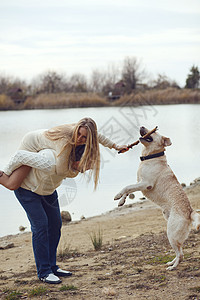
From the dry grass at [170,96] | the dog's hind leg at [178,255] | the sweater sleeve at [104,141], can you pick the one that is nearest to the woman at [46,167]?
the sweater sleeve at [104,141]

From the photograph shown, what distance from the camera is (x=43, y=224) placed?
4102 mm

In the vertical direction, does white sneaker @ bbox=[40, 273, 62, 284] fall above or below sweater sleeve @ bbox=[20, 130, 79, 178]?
below

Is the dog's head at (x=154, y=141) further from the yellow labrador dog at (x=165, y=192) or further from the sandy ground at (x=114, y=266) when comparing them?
the sandy ground at (x=114, y=266)

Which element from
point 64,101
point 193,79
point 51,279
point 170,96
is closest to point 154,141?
point 51,279

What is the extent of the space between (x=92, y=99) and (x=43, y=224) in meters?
33.1

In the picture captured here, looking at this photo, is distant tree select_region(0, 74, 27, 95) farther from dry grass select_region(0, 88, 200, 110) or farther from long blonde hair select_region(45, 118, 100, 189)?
long blonde hair select_region(45, 118, 100, 189)

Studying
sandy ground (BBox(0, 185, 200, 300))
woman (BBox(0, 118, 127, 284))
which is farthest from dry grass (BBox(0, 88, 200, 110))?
woman (BBox(0, 118, 127, 284))

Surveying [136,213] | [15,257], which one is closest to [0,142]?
[136,213]

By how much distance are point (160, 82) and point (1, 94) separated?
1712 centimetres

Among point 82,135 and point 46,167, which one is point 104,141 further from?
point 46,167

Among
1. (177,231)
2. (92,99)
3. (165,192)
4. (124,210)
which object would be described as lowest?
(124,210)

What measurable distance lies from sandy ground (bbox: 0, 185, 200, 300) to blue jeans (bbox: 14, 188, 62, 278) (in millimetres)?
250

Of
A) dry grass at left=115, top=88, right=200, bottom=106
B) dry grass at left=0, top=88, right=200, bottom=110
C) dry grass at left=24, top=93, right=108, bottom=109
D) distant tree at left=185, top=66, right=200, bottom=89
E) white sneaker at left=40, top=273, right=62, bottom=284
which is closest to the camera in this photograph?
white sneaker at left=40, top=273, right=62, bottom=284

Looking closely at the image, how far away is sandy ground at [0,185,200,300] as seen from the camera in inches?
150
